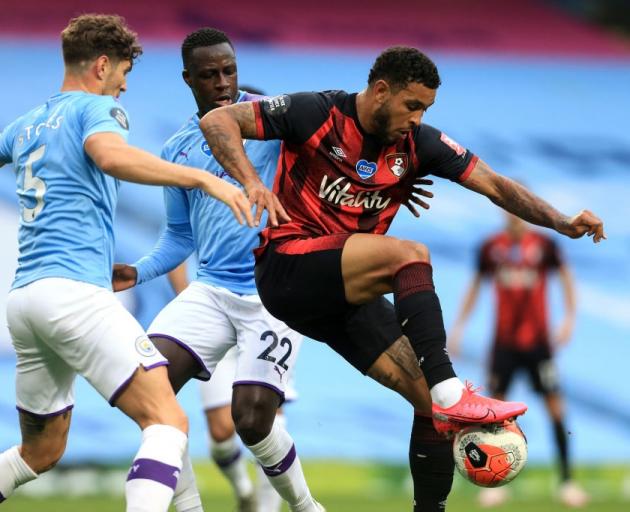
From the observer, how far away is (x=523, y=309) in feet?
36.8

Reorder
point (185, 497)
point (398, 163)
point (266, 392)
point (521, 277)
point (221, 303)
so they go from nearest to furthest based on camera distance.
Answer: point (398, 163), point (185, 497), point (266, 392), point (221, 303), point (521, 277)

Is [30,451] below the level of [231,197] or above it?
below

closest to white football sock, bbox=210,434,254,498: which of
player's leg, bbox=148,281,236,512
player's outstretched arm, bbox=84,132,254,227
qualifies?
player's leg, bbox=148,281,236,512

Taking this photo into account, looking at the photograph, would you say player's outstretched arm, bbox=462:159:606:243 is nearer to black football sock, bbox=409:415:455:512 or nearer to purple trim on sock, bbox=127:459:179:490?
black football sock, bbox=409:415:455:512

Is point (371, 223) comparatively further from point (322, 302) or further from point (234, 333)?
point (234, 333)

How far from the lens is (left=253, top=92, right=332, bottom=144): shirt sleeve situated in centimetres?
576

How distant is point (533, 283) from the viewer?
11312mm

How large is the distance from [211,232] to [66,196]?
1559 mm

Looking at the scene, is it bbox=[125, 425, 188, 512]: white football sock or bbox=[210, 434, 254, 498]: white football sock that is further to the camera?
bbox=[210, 434, 254, 498]: white football sock

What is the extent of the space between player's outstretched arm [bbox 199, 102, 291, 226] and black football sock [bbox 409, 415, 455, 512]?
1347mm

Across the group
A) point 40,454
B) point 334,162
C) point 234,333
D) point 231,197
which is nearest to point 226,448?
point 234,333

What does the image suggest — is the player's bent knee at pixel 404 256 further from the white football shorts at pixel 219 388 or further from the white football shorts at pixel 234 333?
the white football shorts at pixel 219 388

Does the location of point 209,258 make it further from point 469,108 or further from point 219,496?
point 469,108

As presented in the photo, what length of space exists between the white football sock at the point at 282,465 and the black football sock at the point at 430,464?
0.73 metres
